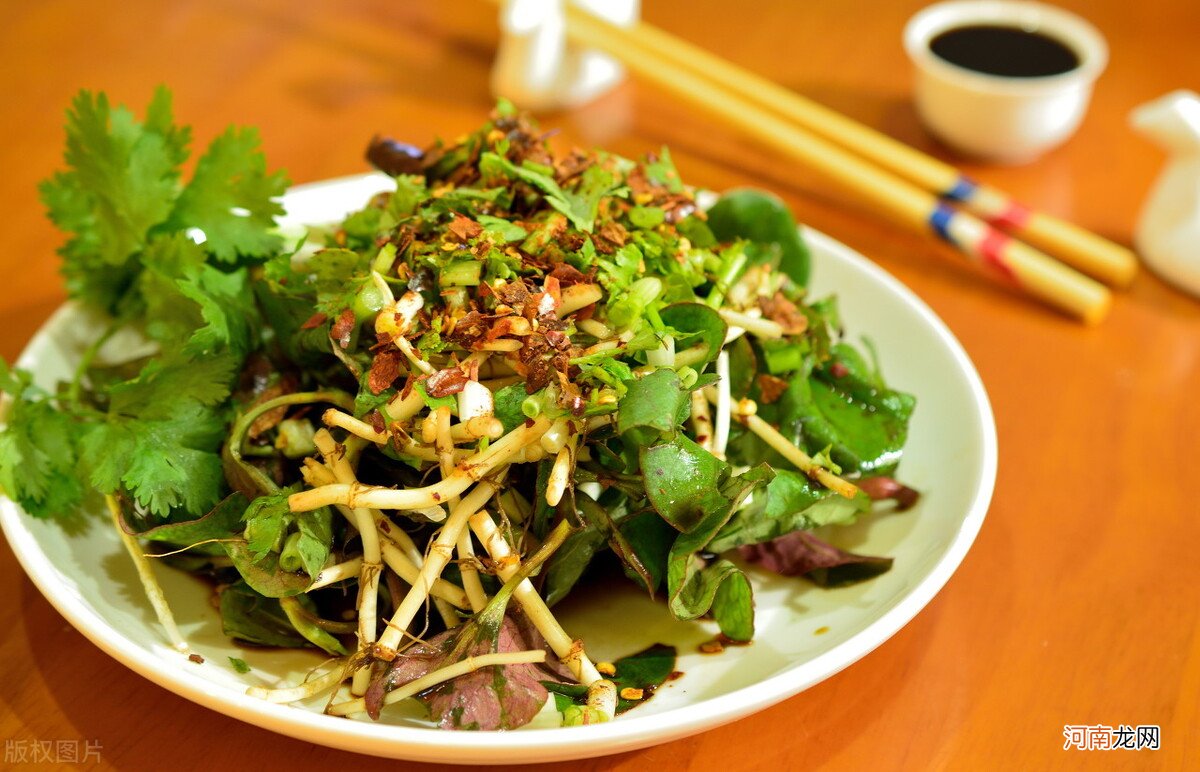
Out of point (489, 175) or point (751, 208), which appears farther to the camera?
point (751, 208)

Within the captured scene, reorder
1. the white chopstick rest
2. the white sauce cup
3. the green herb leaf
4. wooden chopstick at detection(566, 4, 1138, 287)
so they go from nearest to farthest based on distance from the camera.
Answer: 1. the green herb leaf
2. wooden chopstick at detection(566, 4, 1138, 287)
3. the white sauce cup
4. the white chopstick rest

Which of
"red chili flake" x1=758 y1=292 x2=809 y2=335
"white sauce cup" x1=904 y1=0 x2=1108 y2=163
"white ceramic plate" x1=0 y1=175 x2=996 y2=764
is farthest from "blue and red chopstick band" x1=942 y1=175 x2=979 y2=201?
"red chili flake" x1=758 y1=292 x2=809 y2=335

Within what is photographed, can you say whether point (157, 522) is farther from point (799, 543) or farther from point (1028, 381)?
point (1028, 381)

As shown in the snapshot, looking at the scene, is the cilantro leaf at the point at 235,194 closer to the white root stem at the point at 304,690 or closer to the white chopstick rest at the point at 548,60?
the white root stem at the point at 304,690

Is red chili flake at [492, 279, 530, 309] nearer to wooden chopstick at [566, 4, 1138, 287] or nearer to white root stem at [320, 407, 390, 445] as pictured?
white root stem at [320, 407, 390, 445]

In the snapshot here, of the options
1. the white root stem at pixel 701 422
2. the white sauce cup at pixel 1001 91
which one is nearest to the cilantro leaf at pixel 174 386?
the white root stem at pixel 701 422

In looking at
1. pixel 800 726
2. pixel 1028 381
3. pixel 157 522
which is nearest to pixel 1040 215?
pixel 1028 381
